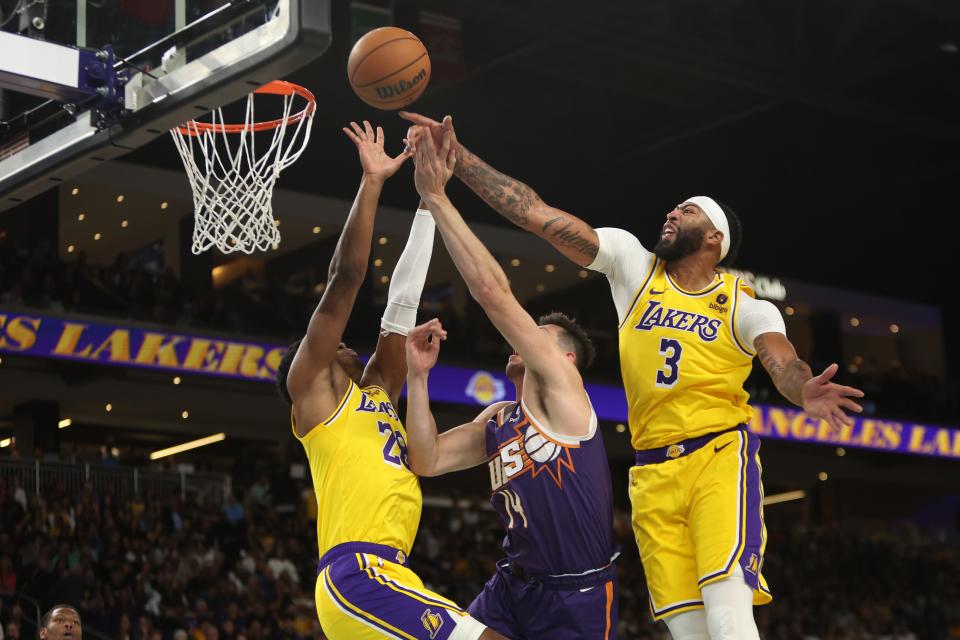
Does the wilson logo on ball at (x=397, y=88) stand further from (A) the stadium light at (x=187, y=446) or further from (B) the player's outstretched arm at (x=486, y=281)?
(A) the stadium light at (x=187, y=446)

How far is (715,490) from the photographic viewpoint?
532 cm

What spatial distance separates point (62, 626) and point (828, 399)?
15.9 feet

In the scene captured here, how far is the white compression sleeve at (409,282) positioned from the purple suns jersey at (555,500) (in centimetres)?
89

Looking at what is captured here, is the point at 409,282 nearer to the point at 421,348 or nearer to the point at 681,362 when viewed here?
the point at 421,348

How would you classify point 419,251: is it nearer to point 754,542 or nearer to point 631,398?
point 631,398

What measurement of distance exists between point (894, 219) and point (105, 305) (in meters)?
19.5

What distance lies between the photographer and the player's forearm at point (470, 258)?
5.36 metres

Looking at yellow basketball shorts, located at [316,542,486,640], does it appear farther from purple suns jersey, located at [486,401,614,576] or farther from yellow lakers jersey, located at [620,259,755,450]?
yellow lakers jersey, located at [620,259,755,450]

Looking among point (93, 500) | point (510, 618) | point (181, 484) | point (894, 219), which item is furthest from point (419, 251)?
point (894, 219)

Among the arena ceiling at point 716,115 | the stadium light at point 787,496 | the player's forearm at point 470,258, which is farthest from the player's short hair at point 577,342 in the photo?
the stadium light at point 787,496

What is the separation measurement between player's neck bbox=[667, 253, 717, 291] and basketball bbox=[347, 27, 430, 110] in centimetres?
144

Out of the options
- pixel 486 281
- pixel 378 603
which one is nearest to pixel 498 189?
pixel 486 281

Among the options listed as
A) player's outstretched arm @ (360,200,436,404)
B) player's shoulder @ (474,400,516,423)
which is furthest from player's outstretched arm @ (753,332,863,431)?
player's outstretched arm @ (360,200,436,404)

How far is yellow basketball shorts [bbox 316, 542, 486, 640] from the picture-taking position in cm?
504
